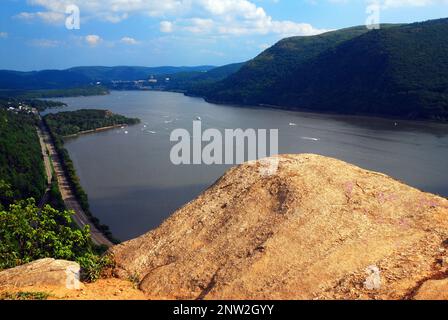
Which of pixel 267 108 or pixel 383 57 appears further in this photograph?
pixel 267 108

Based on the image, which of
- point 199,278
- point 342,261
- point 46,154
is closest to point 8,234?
point 199,278

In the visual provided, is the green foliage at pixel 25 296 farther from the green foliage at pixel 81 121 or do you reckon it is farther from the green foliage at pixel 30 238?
the green foliage at pixel 81 121

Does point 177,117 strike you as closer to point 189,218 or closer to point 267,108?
point 267,108

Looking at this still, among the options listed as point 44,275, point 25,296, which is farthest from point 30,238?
point 25,296

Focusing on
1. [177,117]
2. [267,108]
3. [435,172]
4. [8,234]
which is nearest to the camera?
[8,234]

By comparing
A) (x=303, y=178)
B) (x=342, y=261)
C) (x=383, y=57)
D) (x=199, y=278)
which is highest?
(x=383, y=57)

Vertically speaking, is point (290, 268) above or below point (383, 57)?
below

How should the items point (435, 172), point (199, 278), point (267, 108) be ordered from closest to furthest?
point (199, 278) < point (435, 172) < point (267, 108)

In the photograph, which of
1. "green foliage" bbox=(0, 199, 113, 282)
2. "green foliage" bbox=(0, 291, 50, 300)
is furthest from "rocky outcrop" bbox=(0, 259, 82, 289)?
"green foliage" bbox=(0, 199, 113, 282)
